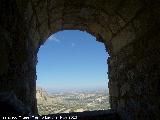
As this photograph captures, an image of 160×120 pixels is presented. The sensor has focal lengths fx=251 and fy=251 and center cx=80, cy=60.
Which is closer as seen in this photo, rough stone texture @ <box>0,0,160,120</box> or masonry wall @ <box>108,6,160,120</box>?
rough stone texture @ <box>0,0,160,120</box>

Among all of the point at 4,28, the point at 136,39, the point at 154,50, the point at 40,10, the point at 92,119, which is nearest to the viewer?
the point at 4,28

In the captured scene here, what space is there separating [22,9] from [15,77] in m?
0.76

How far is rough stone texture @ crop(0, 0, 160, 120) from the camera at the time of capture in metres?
2.29

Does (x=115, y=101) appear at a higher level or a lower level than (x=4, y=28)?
lower

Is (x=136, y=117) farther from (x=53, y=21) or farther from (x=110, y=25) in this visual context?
(x=53, y=21)

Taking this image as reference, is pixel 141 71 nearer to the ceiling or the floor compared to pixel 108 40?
nearer to the floor

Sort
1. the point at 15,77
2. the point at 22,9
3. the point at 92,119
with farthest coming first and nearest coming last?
the point at 92,119 → the point at 22,9 → the point at 15,77

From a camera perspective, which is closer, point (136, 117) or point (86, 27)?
point (136, 117)

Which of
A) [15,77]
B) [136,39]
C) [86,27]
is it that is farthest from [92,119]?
[86,27]

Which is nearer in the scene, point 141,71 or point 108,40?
point 141,71

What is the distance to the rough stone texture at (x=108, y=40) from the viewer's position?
2.29 metres

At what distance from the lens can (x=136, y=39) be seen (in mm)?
3967

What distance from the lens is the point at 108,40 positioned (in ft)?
17.3

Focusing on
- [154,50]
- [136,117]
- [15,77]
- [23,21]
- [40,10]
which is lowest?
[136,117]
